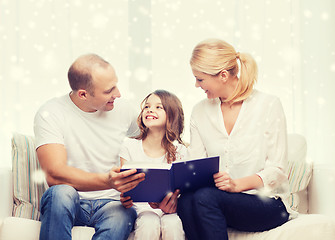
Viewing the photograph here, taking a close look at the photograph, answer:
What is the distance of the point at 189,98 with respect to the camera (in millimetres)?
2688

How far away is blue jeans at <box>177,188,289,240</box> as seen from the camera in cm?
147

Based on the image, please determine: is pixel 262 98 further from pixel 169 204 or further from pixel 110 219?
pixel 110 219

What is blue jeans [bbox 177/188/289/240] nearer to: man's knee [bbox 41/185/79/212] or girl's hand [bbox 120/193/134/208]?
girl's hand [bbox 120/193/134/208]

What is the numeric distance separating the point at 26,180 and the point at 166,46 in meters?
1.22

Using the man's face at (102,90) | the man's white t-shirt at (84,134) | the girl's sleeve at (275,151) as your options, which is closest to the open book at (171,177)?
the girl's sleeve at (275,151)

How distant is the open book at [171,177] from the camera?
1.45 metres

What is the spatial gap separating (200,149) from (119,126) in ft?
1.32

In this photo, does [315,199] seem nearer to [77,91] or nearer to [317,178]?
[317,178]

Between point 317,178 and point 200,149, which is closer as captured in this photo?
point 200,149

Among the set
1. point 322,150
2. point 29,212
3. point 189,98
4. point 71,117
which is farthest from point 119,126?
point 322,150

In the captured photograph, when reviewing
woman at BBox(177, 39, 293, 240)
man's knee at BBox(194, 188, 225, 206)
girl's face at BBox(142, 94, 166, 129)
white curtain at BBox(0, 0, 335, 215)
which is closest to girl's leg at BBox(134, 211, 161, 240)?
woman at BBox(177, 39, 293, 240)

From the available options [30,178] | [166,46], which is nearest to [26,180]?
[30,178]

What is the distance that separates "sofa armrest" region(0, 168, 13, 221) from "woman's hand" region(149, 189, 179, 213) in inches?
26.9

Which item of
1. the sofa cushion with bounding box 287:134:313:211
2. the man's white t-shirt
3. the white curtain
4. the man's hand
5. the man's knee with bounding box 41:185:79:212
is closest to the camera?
the man's hand
